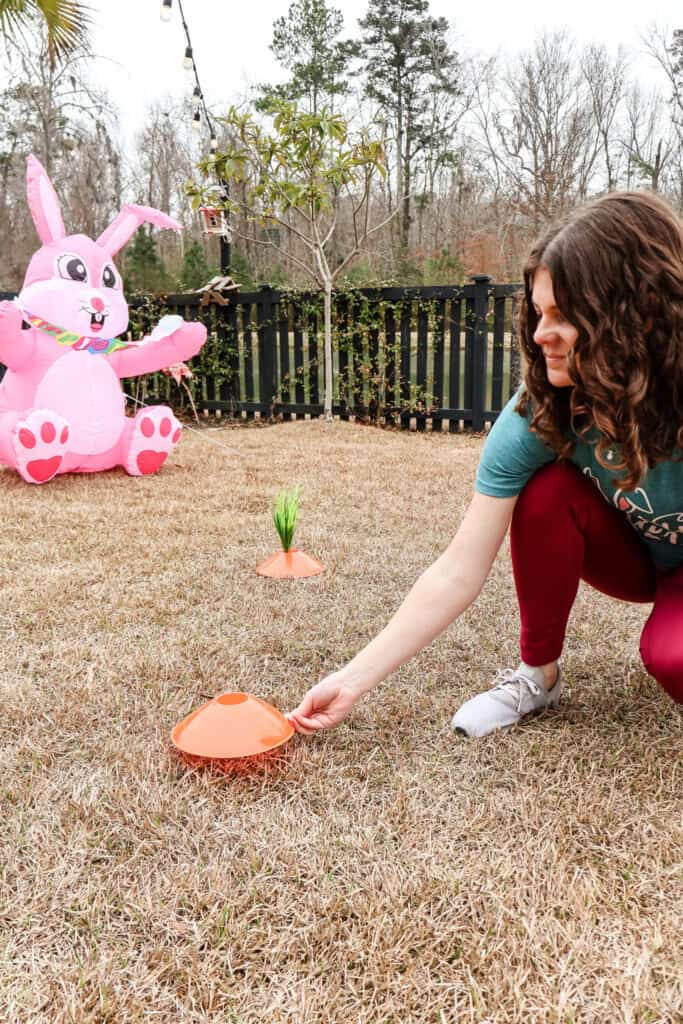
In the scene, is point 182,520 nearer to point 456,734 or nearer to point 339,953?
point 456,734

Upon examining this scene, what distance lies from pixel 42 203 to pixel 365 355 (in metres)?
3.50

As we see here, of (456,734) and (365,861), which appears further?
(456,734)

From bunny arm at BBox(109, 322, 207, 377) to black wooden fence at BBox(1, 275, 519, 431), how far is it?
8.66ft

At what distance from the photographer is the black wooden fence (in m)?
6.73

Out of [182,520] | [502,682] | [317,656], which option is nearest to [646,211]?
[502,682]

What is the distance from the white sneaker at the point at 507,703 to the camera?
1.56 meters

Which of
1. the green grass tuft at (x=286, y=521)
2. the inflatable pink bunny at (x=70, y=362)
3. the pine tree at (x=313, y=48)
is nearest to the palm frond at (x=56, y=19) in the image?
the inflatable pink bunny at (x=70, y=362)

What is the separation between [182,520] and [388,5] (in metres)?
18.4

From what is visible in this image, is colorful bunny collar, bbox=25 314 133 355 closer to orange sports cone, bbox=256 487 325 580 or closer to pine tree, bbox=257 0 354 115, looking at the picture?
orange sports cone, bbox=256 487 325 580

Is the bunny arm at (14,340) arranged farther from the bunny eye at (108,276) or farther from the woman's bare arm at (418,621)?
the woman's bare arm at (418,621)

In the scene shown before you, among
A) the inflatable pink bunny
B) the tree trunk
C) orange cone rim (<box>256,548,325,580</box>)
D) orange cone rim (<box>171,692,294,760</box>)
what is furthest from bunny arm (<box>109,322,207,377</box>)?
orange cone rim (<box>171,692,294,760</box>)

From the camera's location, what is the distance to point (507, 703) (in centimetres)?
161

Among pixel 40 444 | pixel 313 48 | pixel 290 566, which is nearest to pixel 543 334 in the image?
pixel 290 566

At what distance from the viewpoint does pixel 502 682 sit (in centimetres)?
169
